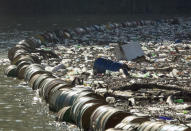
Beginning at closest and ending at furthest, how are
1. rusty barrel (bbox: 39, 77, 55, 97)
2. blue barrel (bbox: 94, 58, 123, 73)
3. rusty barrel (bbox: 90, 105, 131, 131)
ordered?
1. rusty barrel (bbox: 90, 105, 131, 131)
2. rusty barrel (bbox: 39, 77, 55, 97)
3. blue barrel (bbox: 94, 58, 123, 73)

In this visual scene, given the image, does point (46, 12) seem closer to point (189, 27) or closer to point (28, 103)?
point (189, 27)

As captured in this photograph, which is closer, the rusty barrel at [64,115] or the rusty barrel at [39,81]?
the rusty barrel at [64,115]

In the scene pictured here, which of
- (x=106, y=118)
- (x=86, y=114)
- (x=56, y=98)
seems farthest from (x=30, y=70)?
(x=106, y=118)

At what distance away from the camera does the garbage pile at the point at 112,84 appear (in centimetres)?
974

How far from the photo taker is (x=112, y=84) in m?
14.1

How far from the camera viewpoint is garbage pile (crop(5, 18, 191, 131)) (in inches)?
384

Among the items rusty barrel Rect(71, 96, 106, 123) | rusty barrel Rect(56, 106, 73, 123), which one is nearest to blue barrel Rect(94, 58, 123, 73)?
rusty barrel Rect(56, 106, 73, 123)

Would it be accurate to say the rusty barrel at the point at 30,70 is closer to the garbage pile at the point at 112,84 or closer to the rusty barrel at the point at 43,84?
the garbage pile at the point at 112,84

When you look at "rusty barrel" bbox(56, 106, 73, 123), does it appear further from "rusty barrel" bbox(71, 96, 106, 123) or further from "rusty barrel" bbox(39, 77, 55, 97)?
"rusty barrel" bbox(39, 77, 55, 97)

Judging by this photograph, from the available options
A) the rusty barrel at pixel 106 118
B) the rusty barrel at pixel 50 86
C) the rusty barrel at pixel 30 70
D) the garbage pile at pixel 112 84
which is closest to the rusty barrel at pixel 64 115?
the garbage pile at pixel 112 84

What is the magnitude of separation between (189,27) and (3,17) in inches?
663

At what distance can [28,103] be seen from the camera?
12.8 meters

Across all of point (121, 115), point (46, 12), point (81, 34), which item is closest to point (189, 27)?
point (81, 34)

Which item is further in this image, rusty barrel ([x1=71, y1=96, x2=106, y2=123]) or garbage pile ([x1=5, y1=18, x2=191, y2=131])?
rusty barrel ([x1=71, y1=96, x2=106, y2=123])
